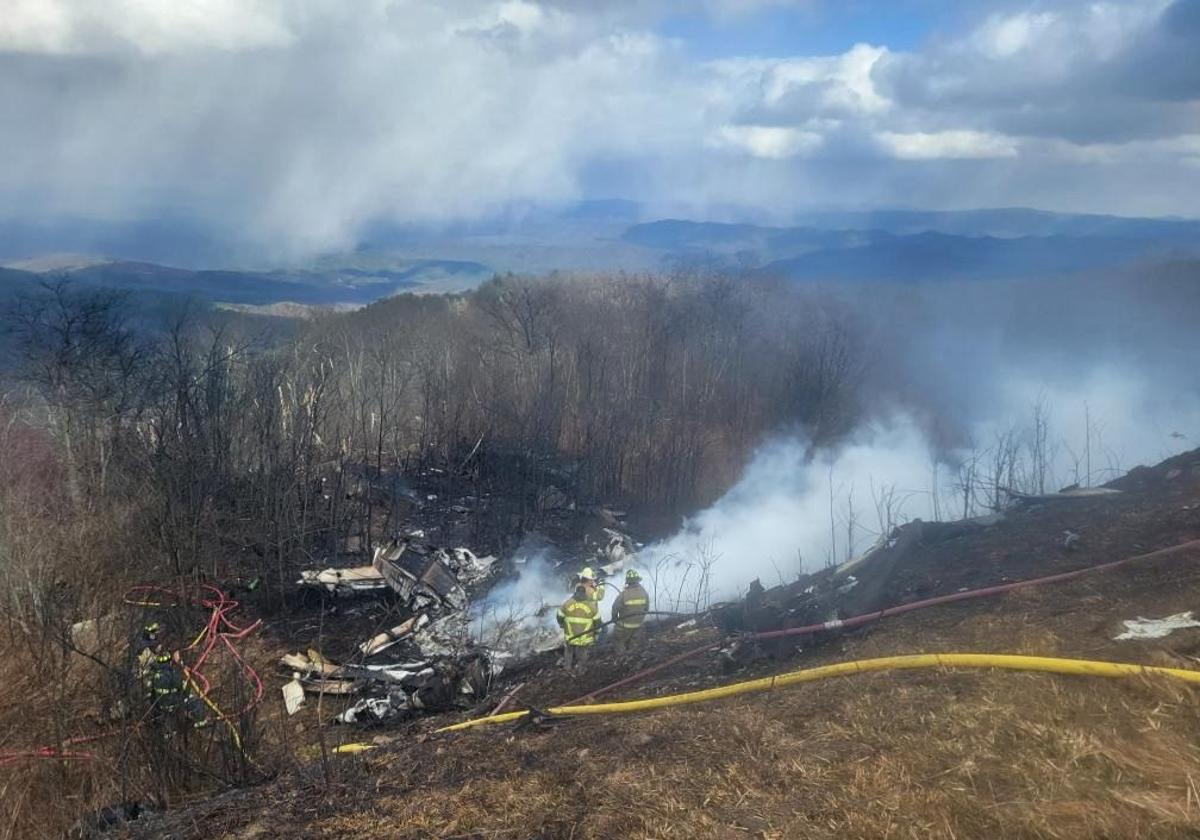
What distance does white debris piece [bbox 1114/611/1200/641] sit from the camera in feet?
20.2

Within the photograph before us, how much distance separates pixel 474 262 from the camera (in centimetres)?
8962

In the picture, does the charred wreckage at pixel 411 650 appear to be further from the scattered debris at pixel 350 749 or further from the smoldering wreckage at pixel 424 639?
the scattered debris at pixel 350 749

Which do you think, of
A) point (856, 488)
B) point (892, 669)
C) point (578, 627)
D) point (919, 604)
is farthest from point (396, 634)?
point (856, 488)

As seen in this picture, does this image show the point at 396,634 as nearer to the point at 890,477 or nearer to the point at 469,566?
the point at 469,566

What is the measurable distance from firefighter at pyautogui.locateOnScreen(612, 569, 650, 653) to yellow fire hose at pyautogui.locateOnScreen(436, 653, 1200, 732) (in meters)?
2.84

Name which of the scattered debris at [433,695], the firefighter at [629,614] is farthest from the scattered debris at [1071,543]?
the scattered debris at [433,695]

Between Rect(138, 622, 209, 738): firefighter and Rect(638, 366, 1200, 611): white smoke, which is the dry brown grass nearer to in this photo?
Rect(138, 622, 209, 738): firefighter

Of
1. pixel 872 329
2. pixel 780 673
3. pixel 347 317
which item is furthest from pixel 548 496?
pixel 872 329

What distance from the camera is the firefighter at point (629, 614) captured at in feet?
34.6

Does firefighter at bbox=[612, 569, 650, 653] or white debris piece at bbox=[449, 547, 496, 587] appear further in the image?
white debris piece at bbox=[449, 547, 496, 587]

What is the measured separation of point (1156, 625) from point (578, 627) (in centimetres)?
627

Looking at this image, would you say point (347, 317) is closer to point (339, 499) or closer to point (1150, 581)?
point (339, 499)

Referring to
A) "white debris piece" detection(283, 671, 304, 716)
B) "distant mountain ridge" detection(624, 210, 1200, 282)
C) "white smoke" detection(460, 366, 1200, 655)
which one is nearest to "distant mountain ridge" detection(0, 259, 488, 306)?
"distant mountain ridge" detection(624, 210, 1200, 282)

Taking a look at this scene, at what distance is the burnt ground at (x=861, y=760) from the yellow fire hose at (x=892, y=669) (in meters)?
0.10
